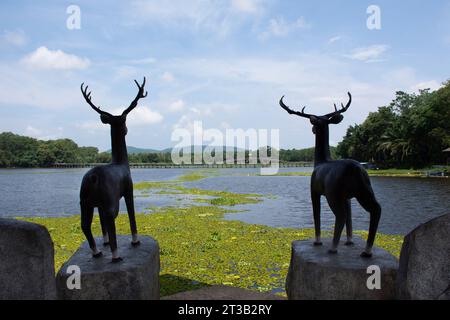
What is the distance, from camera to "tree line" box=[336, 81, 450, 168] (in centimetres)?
5409

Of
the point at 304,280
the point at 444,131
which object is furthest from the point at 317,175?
the point at 444,131

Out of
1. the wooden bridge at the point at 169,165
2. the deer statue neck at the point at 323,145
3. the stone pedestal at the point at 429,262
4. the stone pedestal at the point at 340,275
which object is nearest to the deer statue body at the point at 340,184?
the deer statue neck at the point at 323,145

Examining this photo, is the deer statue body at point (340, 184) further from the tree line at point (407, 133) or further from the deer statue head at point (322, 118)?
the tree line at point (407, 133)

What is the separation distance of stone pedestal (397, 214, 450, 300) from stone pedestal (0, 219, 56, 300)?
4.55m

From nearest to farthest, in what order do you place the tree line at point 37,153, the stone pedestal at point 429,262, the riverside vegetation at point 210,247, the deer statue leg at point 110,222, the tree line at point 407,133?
1. the stone pedestal at point 429,262
2. the deer statue leg at point 110,222
3. the riverside vegetation at point 210,247
4. the tree line at point 407,133
5. the tree line at point 37,153

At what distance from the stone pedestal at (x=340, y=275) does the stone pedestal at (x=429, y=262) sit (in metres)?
0.75

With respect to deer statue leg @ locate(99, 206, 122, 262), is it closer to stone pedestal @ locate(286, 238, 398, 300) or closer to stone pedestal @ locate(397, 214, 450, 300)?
stone pedestal @ locate(286, 238, 398, 300)

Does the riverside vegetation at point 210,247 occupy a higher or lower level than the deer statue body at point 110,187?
lower

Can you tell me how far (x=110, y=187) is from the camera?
5.87 m

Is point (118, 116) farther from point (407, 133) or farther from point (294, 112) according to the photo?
point (407, 133)

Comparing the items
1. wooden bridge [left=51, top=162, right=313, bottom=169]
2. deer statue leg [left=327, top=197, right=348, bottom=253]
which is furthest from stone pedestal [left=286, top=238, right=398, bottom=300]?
wooden bridge [left=51, top=162, right=313, bottom=169]

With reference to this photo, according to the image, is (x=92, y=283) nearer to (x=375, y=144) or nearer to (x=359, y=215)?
(x=359, y=215)

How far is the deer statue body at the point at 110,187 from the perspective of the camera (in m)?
5.70
